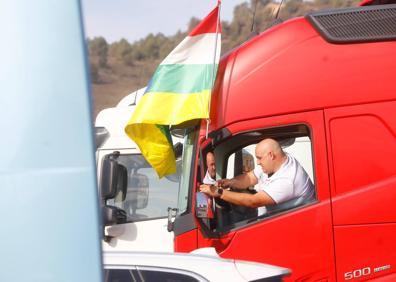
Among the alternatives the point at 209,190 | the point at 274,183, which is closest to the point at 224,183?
the point at 209,190

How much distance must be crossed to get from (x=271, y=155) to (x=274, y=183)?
0.71 feet

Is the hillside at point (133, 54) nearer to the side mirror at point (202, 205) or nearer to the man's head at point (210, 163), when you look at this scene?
the man's head at point (210, 163)

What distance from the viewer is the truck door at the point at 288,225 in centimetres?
488

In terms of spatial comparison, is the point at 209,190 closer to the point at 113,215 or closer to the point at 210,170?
the point at 210,170

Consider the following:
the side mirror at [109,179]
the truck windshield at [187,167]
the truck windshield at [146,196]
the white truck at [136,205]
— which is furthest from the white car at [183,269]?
the truck windshield at [146,196]

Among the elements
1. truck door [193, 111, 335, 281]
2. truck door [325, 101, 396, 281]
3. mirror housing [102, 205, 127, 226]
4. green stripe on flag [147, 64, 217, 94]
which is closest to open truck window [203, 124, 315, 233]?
truck door [193, 111, 335, 281]

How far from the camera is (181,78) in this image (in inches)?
213

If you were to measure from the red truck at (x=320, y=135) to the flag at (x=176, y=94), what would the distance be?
0.14m

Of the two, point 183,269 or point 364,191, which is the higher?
point 364,191

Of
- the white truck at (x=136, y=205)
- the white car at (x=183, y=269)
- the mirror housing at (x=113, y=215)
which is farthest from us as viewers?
the white truck at (x=136, y=205)

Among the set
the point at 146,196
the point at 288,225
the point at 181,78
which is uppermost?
the point at 181,78

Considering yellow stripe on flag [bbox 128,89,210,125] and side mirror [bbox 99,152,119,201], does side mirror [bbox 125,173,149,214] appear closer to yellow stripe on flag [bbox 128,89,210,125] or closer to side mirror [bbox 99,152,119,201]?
side mirror [bbox 99,152,119,201]

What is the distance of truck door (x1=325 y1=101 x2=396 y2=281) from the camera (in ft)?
15.9

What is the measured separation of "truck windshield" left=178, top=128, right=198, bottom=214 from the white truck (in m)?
0.83
